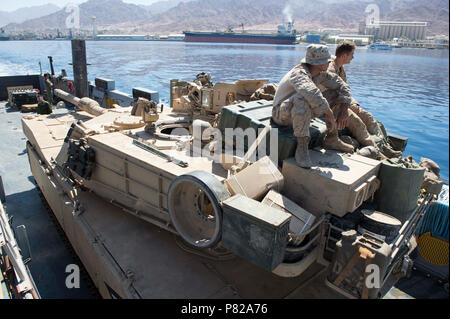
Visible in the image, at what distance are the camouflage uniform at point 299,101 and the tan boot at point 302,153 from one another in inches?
3.8

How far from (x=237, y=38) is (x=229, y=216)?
10459cm

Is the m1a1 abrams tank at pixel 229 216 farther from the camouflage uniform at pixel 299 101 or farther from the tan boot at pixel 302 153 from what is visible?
the camouflage uniform at pixel 299 101

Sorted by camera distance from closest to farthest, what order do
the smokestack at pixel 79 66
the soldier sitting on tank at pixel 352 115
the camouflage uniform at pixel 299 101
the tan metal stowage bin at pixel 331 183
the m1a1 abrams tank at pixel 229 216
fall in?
1. the m1a1 abrams tank at pixel 229 216
2. the tan metal stowage bin at pixel 331 183
3. the camouflage uniform at pixel 299 101
4. the soldier sitting on tank at pixel 352 115
5. the smokestack at pixel 79 66

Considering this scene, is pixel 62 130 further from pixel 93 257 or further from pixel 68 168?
pixel 93 257

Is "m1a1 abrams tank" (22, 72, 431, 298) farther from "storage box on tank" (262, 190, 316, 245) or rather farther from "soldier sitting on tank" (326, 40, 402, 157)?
"soldier sitting on tank" (326, 40, 402, 157)

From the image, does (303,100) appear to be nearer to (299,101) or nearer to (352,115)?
(299,101)

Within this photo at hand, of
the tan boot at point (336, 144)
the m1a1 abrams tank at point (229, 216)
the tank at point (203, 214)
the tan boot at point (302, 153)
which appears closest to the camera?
the m1a1 abrams tank at point (229, 216)

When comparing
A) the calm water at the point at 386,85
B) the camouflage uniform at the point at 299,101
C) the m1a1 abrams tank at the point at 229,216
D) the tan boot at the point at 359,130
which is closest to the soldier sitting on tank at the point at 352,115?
the tan boot at the point at 359,130

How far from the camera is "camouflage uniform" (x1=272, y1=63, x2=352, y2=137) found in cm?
432

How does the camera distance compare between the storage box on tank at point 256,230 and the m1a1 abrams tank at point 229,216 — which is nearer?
the storage box on tank at point 256,230

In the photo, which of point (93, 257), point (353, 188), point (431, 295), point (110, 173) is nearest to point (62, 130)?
point (110, 173)

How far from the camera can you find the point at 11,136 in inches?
559

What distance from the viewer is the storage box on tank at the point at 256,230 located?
354cm

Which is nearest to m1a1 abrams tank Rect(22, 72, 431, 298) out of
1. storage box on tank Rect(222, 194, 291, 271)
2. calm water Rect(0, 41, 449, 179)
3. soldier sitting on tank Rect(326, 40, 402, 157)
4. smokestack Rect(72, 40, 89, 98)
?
storage box on tank Rect(222, 194, 291, 271)
